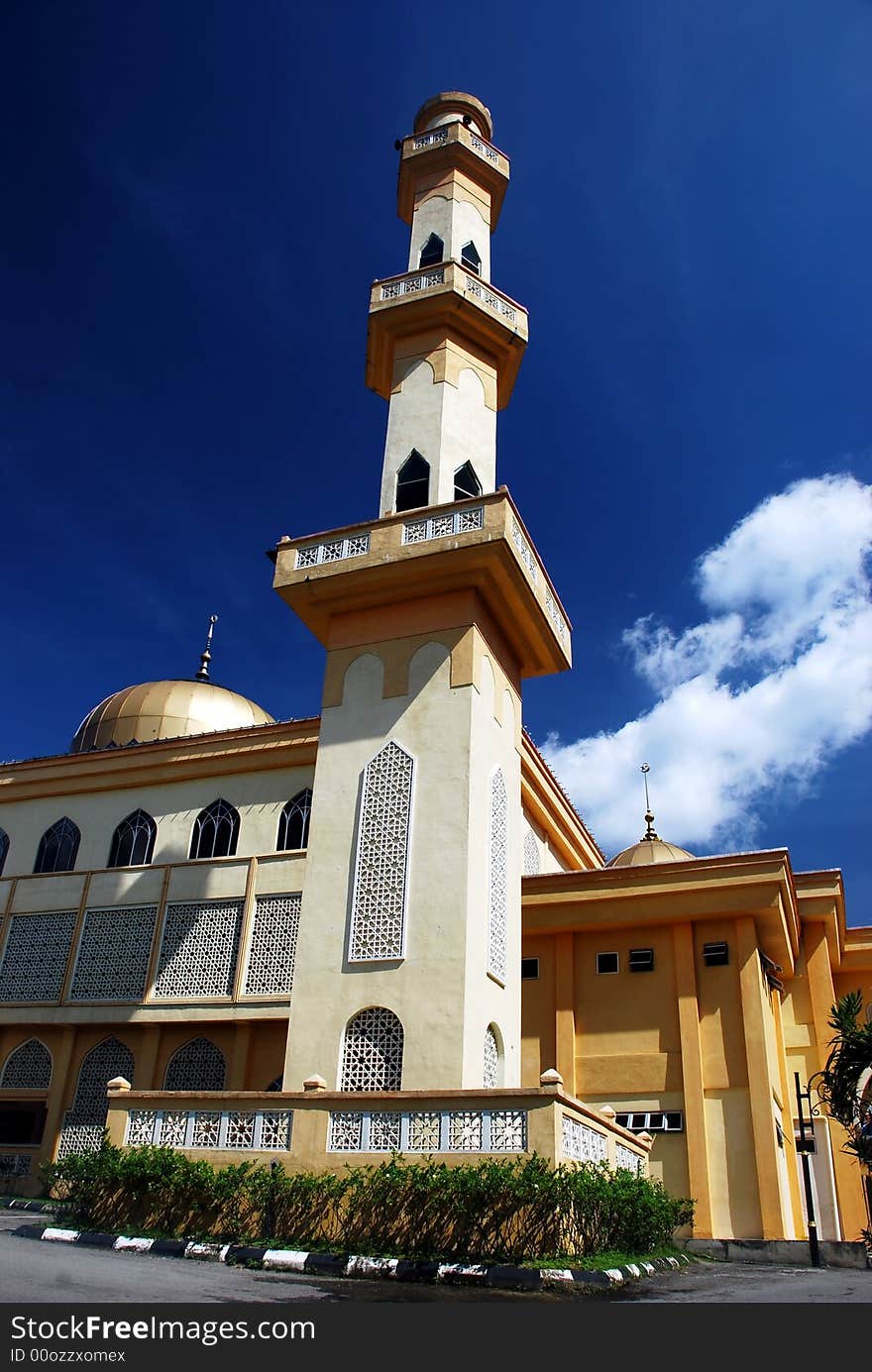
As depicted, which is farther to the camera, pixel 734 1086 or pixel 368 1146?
pixel 734 1086

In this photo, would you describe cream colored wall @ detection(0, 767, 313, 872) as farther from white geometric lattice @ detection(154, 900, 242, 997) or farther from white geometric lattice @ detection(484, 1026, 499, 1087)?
white geometric lattice @ detection(484, 1026, 499, 1087)

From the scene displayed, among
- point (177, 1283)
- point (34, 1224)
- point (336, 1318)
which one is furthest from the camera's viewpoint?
point (34, 1224)

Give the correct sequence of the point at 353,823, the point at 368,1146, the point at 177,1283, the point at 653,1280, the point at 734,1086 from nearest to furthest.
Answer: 1. the point at 177,1283
2. the point at 653,1280
3. the point at 368,1146
4. the point at 353,823
5. the point at 734,1086

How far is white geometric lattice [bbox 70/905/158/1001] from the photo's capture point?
1784 cm

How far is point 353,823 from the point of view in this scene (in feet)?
44.3

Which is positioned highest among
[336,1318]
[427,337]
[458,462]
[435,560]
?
[427,337]

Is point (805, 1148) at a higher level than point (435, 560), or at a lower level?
lower

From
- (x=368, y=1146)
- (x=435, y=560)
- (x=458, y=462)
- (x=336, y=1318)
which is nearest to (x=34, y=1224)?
(x=368, y=1146)

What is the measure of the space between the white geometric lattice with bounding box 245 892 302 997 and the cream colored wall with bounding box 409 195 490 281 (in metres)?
11.3

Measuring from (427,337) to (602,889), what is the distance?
948 centimetres

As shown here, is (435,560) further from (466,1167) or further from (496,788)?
(466,1167)

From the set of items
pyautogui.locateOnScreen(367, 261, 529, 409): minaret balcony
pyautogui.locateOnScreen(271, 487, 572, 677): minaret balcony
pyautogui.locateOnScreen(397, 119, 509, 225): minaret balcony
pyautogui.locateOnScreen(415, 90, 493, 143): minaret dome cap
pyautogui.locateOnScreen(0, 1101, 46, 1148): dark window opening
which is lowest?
pyautogui.locateOnScreen(0, 1101, 46, 1148): dark window opening

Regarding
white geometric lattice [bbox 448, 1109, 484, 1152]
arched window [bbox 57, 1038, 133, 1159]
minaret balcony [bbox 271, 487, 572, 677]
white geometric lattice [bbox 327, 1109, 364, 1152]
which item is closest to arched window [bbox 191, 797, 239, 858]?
arched window [bbox 57, 1038, 133, 1159]

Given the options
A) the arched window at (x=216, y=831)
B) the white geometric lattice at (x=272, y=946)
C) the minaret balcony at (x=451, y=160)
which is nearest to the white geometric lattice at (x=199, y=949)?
the white geometric lattice at (x=272, y=946)
